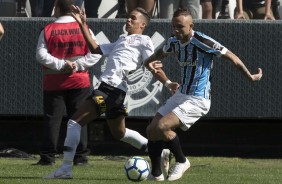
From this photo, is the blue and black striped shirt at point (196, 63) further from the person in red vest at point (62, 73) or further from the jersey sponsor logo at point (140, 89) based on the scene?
the jersey sponsor logo at point (140, 89)

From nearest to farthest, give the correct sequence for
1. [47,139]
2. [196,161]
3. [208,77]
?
[208,77] < [47,139] < [196,161]

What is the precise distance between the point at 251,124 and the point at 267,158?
54cm

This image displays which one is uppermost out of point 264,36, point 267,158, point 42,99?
point 264,36

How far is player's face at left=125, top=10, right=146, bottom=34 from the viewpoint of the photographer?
447 inches

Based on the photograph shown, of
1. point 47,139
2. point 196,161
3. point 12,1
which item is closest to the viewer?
point 47,139

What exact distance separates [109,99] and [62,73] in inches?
59.1

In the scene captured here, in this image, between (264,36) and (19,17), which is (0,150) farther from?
(264,36)

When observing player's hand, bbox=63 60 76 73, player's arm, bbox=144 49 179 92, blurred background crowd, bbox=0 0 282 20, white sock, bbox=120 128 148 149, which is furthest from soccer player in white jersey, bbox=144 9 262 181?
blurred background crowd, bbox=0 0 282 20

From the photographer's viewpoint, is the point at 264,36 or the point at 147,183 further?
the point at 264,36

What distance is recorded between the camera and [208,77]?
35.3 feet

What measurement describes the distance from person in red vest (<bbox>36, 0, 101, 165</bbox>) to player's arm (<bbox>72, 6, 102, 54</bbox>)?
96 centimetres

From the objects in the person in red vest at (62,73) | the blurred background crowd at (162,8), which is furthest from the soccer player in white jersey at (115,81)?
the blurred background crowd at (162,8)

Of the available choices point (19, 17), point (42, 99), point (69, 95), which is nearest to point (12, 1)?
point (19, 17)

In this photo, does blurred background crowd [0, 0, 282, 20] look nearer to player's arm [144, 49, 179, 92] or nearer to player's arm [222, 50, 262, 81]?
player's arm [144, 49, 179, 92]
